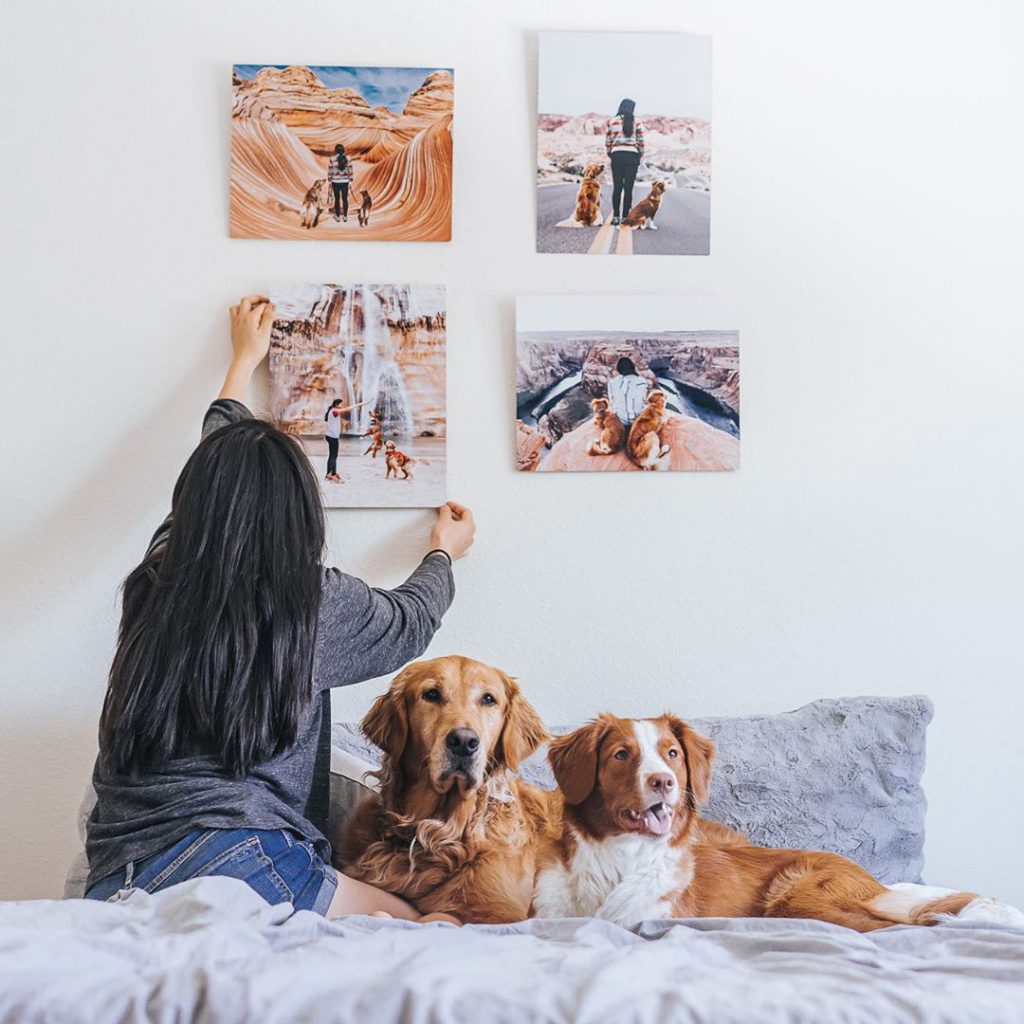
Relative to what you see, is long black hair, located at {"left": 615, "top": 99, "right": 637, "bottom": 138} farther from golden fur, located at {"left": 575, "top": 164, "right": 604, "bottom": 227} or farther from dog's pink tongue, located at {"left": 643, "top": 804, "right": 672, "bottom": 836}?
dog's pink tongue, located at {"left": 643, "top": 804, "right": 672, "bottom": 836}

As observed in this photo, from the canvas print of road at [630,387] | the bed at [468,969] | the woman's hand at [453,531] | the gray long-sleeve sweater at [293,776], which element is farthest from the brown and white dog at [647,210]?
the bed at [468,969]

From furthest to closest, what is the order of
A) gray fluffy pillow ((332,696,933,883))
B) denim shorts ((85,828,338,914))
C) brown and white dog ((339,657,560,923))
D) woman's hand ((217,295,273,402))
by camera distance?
woman's hand ((217,295,273,402)), gray fluffy pillow ((332,696,933,883)), brown and white dog ((339,657,560,923)), denim shorts ((85,828,338,914))

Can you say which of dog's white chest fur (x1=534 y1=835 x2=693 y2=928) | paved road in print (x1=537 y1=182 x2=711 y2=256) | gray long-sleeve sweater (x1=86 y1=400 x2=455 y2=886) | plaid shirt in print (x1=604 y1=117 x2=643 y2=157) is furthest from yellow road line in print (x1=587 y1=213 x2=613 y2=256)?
dog's white chest fur (x1=534 y1=835 x2=693 y2=928)

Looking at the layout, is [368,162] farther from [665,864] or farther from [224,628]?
[665,864]

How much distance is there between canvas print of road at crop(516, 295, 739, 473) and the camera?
1747 millimetres

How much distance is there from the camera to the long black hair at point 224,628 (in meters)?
1.26

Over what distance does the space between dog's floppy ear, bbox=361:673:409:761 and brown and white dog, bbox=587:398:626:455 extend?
0.57m

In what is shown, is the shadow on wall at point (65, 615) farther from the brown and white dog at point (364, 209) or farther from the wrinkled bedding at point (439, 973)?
the wrinkled bedding at point (439, 973)

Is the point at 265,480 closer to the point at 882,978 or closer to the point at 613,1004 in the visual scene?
the point at 613,1004

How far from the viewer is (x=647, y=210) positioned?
1.77 meters

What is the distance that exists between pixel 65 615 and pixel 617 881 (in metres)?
1.05

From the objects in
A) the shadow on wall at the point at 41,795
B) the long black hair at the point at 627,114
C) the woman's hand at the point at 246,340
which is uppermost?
the long black hair at the point at 627,114

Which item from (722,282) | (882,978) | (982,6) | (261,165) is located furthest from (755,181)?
(882,978)

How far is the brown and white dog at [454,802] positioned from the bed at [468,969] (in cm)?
20
